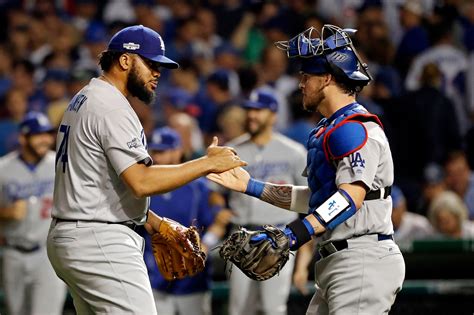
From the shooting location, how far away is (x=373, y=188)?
16.4 feet

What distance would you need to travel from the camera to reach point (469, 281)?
843 cm

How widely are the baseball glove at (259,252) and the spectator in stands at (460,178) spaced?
16.8 ft

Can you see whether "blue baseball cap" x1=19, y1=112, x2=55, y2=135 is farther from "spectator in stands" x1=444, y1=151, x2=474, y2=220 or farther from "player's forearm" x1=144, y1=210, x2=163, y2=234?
"spectator in stands" x1=444, y1=151, x2=474, y2=220

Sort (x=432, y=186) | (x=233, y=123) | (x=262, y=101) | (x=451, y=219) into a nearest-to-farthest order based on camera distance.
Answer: (x=262, y=101)
(x=451, y=219)
(x=432, y=186)
(x=233, y=123)

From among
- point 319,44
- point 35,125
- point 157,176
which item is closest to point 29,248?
point 35,125

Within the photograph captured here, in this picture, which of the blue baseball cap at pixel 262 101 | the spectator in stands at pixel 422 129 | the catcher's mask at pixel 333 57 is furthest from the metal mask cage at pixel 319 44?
the spectator in stands at pixel 422 129

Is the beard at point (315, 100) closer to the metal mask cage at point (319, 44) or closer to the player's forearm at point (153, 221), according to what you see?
the metal mask cage at point (319, 44)

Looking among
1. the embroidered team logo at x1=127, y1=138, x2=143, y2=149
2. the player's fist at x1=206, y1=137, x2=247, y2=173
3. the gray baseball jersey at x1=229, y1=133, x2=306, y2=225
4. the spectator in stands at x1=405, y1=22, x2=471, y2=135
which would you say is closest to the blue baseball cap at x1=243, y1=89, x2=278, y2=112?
the gray baseball jersey at x1=229, y1=133, x2=306, y2=225

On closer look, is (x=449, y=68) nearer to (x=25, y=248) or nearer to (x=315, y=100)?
(x=25, y=248)

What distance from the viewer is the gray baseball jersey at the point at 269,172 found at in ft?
27.5

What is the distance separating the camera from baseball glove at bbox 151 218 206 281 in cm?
545

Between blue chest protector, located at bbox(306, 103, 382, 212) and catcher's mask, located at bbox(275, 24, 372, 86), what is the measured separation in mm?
158

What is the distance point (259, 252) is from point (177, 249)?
796 mm

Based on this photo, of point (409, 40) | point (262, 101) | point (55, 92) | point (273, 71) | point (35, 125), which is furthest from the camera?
point (409, 40)
